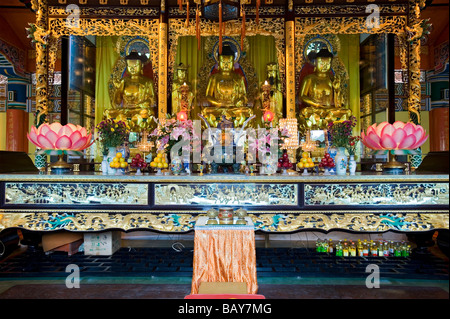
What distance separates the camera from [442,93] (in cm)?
589

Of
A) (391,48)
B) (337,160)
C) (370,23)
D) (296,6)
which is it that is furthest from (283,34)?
(337,160)

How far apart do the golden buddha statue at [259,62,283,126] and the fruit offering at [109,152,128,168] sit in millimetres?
2467

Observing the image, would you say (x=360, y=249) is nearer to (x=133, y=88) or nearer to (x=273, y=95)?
(x=273, y=95)

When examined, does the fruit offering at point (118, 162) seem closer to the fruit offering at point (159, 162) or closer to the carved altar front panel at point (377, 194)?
the fruit offering at point (159, 162)

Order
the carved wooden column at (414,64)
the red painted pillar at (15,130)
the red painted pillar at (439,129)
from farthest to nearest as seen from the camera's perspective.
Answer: the red painted pillar at (15,130)
the red painted pillar at (439,129)
the carved wooden column at (414,64)

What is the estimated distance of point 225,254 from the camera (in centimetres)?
231

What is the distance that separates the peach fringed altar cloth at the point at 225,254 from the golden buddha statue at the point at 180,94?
295 cm

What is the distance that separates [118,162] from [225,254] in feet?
4.24

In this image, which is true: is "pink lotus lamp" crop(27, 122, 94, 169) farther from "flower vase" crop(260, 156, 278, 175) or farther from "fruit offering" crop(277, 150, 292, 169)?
"fruit offering" crop(277, 150, 292, 169)

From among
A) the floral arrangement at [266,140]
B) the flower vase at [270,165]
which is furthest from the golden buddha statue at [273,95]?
the flower vase at [270,165]

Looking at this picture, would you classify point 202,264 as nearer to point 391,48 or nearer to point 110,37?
point 391,48

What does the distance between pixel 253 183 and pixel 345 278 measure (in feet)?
3.89

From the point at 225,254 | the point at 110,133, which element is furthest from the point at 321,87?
the point at 225,254

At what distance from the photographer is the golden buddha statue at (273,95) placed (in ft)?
15.9
